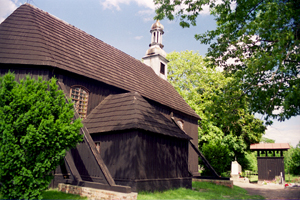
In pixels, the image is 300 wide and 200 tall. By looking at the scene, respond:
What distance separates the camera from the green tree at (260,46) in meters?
8.47

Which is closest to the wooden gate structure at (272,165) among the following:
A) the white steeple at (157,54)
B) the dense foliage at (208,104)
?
the dense foliage at (208,104)

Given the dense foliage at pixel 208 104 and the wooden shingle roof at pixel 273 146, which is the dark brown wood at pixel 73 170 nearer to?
the dense foliage at pixel 208 104

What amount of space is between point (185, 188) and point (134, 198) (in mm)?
6207

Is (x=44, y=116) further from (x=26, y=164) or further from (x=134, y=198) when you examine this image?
(x=134, y=198)

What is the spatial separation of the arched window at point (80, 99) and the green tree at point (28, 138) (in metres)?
5.30

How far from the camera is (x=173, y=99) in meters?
22.0

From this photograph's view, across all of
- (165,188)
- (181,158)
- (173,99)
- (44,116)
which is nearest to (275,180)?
(173,99)

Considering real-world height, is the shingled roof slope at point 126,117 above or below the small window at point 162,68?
below

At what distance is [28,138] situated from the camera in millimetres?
7117

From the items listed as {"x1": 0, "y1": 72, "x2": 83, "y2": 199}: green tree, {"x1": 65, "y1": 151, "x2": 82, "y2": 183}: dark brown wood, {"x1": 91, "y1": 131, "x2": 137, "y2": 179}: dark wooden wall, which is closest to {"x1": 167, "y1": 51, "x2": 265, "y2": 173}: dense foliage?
{"x1": 91, "y1": 131, "x2": 137, "y2": 179}: dark wooden wall

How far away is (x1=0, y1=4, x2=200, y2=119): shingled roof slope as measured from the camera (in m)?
12.1

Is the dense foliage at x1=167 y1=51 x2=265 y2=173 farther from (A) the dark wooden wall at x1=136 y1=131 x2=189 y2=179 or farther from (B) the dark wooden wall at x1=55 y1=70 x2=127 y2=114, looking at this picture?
(B) the dark wooden wall at x1=55 y1=70 x2=127 y2=114

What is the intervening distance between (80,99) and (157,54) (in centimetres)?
1529

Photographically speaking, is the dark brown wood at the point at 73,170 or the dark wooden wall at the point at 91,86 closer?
the dark brown wood at the point at 73,170
